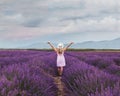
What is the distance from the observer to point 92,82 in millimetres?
4953

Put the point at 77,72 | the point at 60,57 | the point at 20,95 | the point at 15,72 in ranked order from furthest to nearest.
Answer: the point at 60,57
the point at 77,72
the point at 15,72
the point at 20,95

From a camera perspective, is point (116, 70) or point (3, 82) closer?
point (3, 82)

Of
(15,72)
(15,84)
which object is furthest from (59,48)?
(15,84)

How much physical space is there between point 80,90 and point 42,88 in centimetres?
56

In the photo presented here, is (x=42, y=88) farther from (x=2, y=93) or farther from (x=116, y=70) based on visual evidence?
(x=116, y=70)

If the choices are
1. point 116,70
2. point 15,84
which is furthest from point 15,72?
point 116,70

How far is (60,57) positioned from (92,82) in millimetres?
6385

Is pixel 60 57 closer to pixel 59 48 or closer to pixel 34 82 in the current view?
pixel 59 48

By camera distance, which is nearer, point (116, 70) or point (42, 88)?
point (42, 88)

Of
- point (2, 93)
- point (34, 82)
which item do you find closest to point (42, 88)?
point (34, 82)

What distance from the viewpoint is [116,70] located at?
8.52 metres

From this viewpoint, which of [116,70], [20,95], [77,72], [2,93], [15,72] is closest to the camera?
[2,93]

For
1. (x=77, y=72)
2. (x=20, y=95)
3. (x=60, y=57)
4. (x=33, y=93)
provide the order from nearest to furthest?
(x=20, y=95) < (x=33, y=93) < (x=77, y=72) < (x=60, y=57)

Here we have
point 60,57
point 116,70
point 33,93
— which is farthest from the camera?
point 60,57
